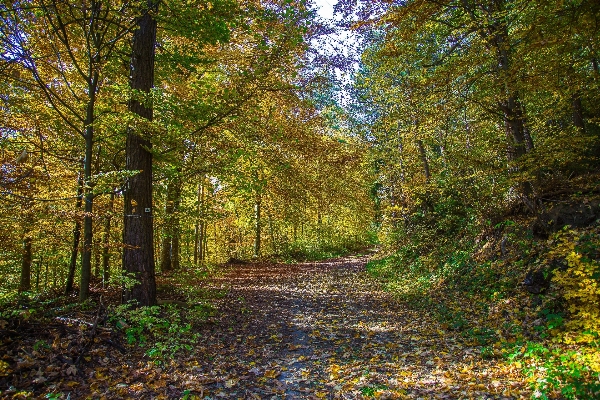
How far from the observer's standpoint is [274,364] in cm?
570

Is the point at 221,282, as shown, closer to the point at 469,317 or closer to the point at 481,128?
the point at 469,317

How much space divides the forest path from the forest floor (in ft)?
0.05

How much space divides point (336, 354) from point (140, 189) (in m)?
5.03

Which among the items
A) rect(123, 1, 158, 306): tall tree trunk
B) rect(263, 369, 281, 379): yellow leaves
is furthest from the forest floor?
rect(123, 1, 158, 306): tall tree trunk

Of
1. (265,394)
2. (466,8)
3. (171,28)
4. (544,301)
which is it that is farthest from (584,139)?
(171,28)

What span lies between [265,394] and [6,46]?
7150mm

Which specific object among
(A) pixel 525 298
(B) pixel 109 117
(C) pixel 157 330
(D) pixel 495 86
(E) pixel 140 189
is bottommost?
(C) pixel 157 330

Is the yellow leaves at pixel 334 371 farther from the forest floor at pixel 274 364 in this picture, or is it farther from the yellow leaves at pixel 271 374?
the yellow leaves at pixel 271 374

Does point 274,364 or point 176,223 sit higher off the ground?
point 176,223

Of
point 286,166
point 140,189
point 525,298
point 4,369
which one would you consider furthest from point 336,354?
point 286,166

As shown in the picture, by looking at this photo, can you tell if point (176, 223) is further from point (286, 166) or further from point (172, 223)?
point (286, 166)

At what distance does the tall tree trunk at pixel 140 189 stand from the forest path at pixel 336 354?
1701 millimetres

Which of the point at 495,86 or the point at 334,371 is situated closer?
the point at 334,371

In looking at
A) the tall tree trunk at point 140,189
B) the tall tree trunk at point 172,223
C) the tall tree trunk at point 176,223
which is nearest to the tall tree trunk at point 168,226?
the tall tree trunk at point 172,223
